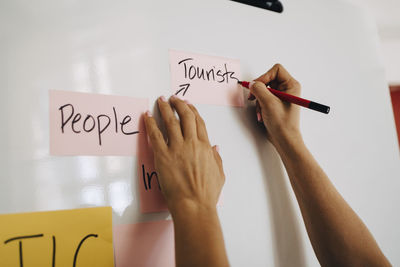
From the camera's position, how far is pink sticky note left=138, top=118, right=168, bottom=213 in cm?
39

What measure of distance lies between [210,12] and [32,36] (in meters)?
0.31

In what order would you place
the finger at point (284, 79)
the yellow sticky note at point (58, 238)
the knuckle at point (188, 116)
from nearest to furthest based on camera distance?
1. the yellow sticky note at point (58, 238)
2. the knuckle at point (188, 116)
3. the finger at point (284, 79)

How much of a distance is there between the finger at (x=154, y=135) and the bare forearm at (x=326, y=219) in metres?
0.23

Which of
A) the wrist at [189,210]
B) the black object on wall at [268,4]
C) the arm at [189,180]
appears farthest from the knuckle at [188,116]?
the black object on wall at [268,4]

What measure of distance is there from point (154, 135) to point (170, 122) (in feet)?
0.11

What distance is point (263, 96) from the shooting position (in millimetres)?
478

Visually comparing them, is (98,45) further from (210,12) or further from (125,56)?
(210,12)

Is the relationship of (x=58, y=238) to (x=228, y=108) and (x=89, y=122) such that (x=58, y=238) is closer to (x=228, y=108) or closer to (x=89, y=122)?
(x=89, y=122)

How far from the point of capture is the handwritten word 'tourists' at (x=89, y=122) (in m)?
0.37

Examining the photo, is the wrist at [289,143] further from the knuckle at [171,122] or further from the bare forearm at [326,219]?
the knuckle at [171,122]

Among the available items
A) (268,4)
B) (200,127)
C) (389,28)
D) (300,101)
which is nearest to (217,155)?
(200,127)

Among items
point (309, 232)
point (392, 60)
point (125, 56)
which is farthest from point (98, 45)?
point (392, 60)

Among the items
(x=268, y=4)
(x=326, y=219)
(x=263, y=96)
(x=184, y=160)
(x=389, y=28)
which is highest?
(x=389, y=28)

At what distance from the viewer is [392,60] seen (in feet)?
4.31
